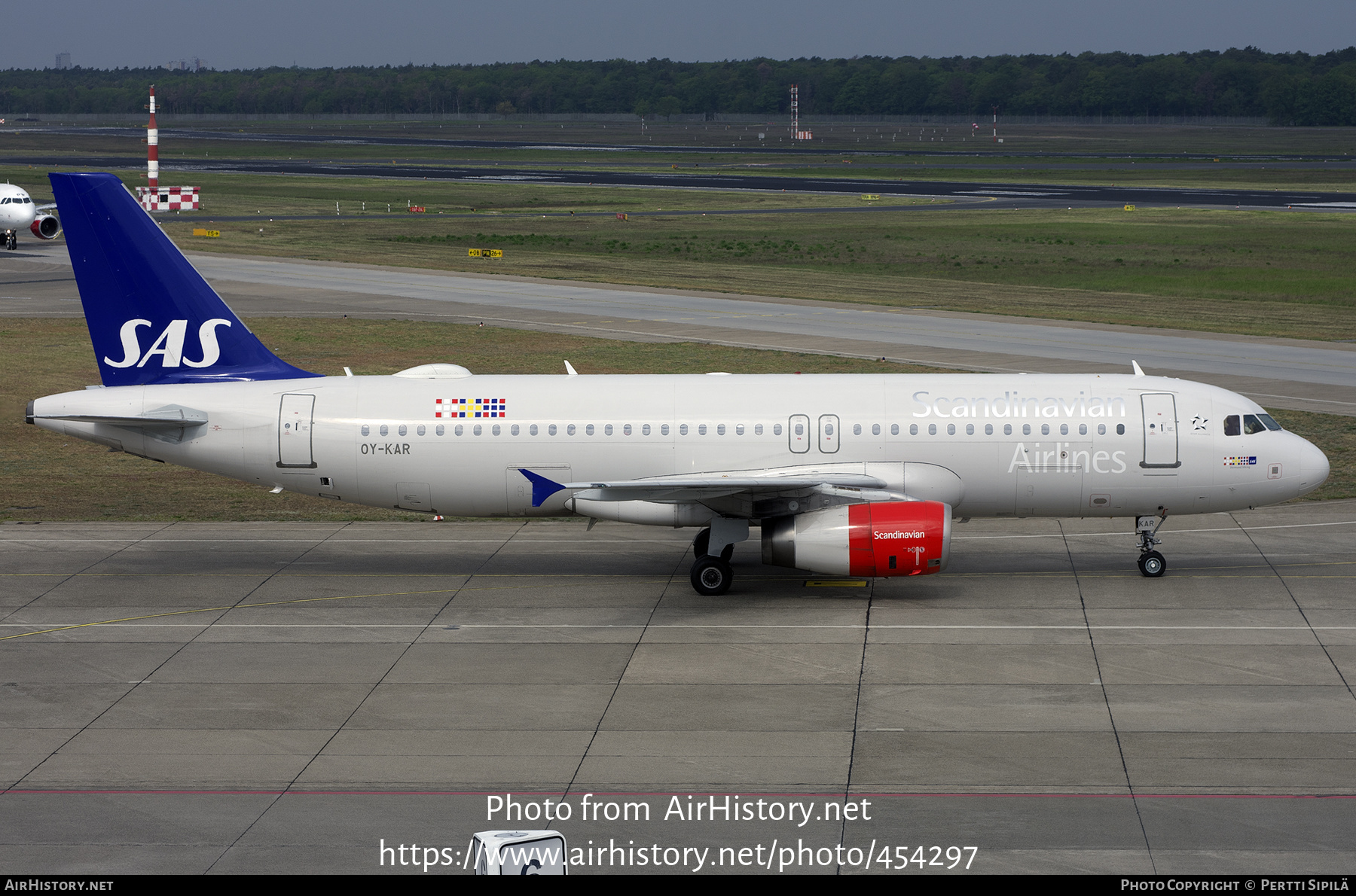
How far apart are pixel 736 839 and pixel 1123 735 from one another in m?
6.89

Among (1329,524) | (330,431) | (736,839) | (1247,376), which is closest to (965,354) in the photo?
(1247,376)

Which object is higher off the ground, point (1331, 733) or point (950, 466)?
point (950, 466)


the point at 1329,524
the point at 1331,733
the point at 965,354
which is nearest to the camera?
the point at 1331,733

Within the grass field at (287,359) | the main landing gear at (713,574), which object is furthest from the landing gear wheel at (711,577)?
the grass field at (287,359)

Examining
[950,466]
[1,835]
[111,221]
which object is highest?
[111,221]

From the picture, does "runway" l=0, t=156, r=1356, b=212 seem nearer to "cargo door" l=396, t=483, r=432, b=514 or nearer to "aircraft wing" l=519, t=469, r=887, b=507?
"aircraft wing" l=519, t=469, r=887, b=507

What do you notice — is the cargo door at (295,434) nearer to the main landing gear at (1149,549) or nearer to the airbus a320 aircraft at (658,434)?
the airbus a320 aircraft at (658,434)

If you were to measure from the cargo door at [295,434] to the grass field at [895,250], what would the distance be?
4818 centimetres

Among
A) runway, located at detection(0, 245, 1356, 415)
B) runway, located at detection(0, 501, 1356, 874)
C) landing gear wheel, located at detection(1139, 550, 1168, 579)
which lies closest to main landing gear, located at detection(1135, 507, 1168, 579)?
landing gear wheel, located at detection(1139, 550, 1168, 579)

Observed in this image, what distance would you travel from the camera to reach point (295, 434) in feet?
100

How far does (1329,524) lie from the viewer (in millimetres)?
36219

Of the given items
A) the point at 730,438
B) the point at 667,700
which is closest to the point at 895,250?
the point at 730,438

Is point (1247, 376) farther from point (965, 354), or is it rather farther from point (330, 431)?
point (330, 431)

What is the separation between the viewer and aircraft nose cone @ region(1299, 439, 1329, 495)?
30.6 metres
